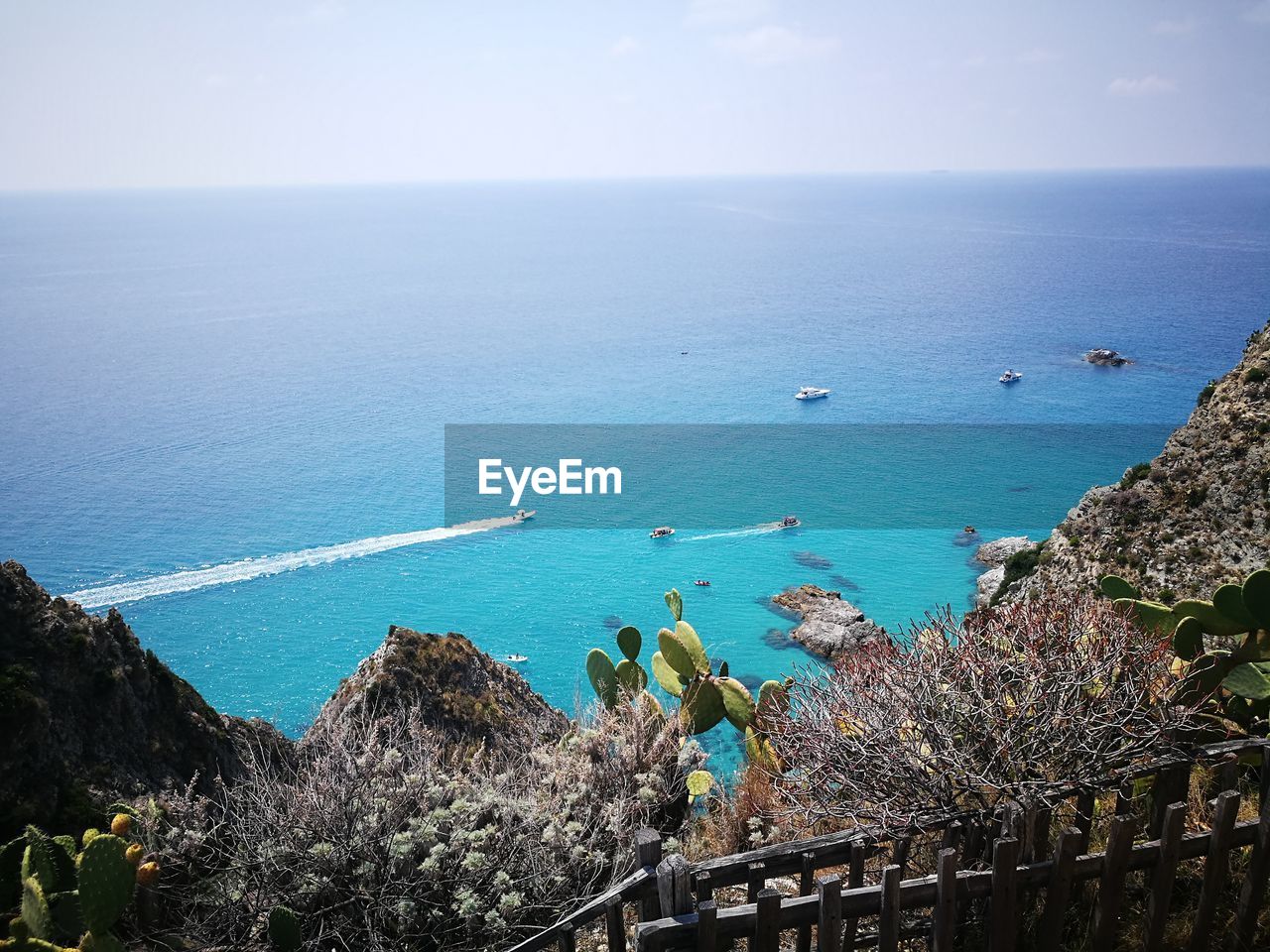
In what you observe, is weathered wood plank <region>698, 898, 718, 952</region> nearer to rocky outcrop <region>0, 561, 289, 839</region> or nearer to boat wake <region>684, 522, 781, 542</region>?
rocky outcrop <region>0, 561, 289, 839</region>

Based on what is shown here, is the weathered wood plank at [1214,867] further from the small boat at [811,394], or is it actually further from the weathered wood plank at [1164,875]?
the small boat at [811,394]

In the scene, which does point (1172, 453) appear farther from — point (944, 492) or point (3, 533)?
point (3, 533)

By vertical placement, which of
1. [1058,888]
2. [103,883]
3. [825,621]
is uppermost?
[1058,888]

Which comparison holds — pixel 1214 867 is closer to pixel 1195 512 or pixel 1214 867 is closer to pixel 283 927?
pixel 283 927

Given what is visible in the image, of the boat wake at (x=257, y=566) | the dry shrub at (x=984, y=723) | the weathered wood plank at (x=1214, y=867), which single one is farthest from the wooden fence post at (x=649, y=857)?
the boat wake at (x=257, y=566)

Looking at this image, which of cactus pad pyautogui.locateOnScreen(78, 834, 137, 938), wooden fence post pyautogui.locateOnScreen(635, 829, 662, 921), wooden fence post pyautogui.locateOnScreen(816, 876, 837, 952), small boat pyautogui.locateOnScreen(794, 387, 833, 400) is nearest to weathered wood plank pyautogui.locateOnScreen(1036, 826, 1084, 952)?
wooden fence post pyautogui.locateOnScreen(816, 876, 837, 952)

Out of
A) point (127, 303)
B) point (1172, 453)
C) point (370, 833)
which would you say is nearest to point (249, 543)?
point (1172, 453)
